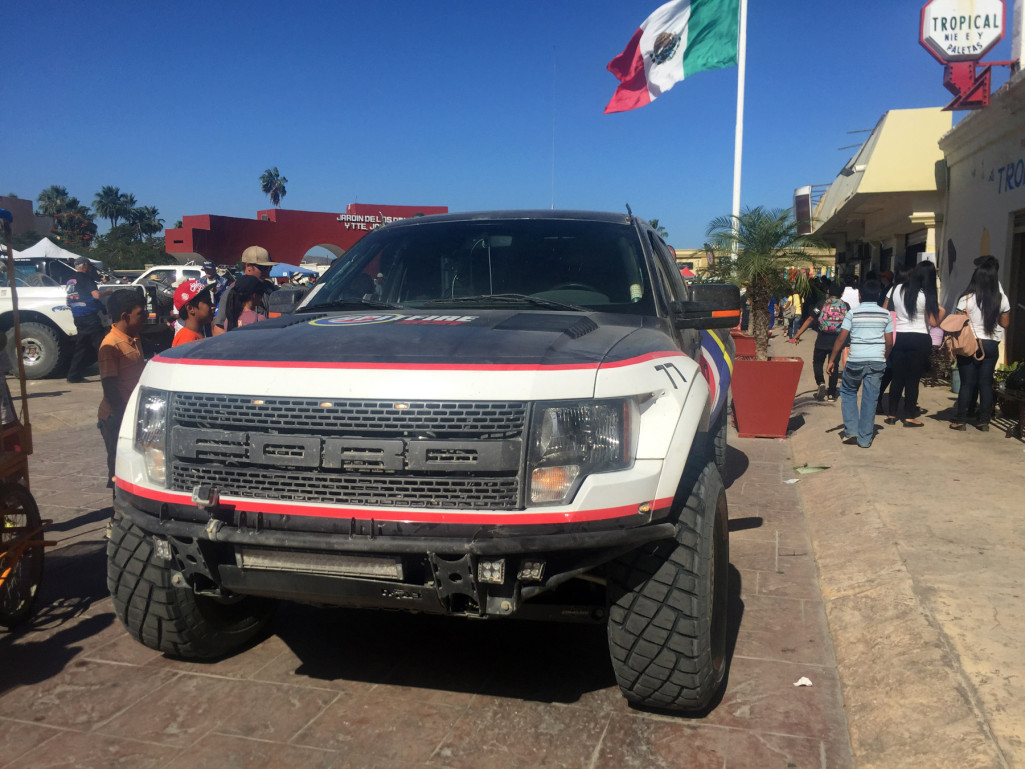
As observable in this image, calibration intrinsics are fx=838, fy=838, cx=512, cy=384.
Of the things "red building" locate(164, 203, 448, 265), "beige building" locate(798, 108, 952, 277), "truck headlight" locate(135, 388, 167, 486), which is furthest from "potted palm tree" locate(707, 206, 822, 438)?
"red building" locate(164, 203, 448, 265)

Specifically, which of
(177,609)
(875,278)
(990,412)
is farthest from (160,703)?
(990,412)

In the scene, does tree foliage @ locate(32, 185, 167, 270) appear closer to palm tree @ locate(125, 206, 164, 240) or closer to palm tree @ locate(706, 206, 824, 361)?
palm tree @ locate(125, 206, 164, 240)

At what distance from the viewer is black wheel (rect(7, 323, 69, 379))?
13.6 m

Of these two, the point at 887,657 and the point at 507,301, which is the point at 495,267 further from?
the point at 887,657

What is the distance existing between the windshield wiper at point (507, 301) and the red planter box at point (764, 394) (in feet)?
17.1

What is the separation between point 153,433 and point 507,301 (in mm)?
1556

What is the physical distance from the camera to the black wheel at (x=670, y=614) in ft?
9.32

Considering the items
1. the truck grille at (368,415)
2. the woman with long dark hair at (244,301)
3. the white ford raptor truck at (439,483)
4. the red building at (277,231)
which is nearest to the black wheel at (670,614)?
the white ford raptor truck at (439,483)

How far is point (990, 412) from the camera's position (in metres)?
8.45

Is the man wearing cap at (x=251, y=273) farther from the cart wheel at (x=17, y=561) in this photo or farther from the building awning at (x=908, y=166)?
the building awning at (x=908, y=166)

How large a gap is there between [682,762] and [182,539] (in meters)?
1.86

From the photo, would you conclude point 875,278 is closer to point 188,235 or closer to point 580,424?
point 580,424

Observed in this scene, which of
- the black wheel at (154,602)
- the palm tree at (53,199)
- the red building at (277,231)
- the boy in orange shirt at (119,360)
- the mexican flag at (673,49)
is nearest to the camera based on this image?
the black wheel at (154,602)

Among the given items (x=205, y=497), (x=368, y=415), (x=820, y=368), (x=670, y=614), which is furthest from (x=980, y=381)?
(x=205, y=497)
